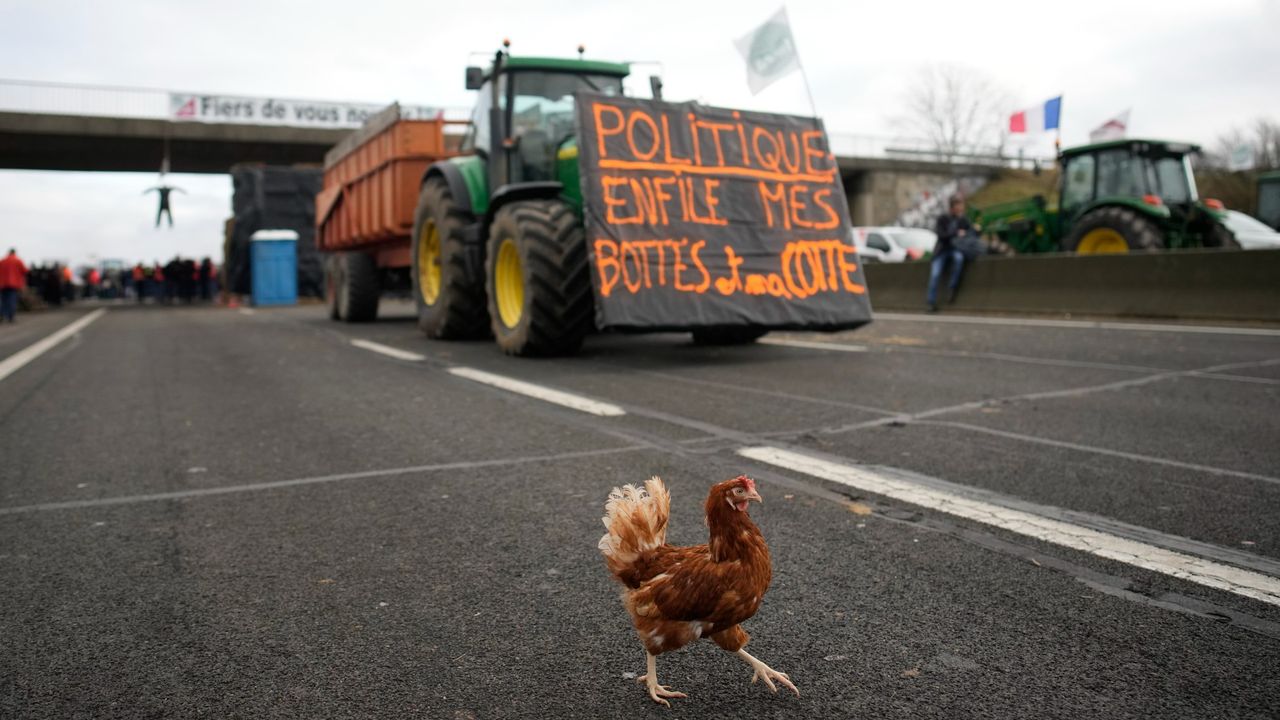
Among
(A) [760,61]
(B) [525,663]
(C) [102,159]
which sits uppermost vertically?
(C) [102,159]

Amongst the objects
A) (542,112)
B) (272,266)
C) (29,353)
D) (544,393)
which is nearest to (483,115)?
(542,112)

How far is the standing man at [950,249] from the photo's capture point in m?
15.5

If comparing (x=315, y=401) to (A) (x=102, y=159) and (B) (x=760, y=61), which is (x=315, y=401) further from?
(A) (x=102, y=159)

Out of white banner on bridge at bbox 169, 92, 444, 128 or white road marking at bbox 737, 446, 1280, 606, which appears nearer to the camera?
white road marking at bbox 737, 446, 1280, 606

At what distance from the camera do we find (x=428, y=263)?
1291cm

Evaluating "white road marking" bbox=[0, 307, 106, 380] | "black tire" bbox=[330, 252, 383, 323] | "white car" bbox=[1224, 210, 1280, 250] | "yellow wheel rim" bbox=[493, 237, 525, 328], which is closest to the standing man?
"white car" bbox=[1224, 210, 1280, 250]

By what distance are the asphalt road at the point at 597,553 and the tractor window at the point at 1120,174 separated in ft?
36.0

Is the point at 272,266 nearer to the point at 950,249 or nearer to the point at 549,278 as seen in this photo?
the point at 950,249

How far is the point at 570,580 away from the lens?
123 inches

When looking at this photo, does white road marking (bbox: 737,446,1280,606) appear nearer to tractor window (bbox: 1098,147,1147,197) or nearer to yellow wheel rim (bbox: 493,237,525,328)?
yellow wheel rim (bbox: 493,237,525,328)

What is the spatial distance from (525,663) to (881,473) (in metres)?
2.40

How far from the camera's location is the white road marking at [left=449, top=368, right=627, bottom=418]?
6363mm

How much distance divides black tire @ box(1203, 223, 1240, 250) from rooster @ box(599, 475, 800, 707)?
→ 1647cm

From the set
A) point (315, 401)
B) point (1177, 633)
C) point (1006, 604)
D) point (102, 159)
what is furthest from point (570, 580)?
point (102, 159)
